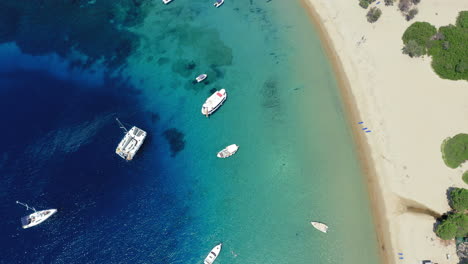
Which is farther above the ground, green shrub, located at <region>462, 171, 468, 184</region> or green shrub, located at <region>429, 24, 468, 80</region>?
green shrub, located at <region>429, 24, 468, 80</region>

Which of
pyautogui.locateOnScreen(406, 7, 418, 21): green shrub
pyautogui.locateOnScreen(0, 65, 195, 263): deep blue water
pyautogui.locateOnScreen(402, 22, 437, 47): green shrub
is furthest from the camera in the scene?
pyautogui.locateOnScreen(406, 7, 418, 21): green shrub

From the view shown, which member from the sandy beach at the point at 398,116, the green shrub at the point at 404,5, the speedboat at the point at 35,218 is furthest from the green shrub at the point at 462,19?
the speedboat at the point at 35,218

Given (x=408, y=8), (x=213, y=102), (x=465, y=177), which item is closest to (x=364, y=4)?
(x=408, y=8)

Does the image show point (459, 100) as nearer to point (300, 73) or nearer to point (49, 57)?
point (300, 73)

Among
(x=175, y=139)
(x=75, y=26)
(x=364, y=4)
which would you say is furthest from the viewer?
(x=75, y=26)

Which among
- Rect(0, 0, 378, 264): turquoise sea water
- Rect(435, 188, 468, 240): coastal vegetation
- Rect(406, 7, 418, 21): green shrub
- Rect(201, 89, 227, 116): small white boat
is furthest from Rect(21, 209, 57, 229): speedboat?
Rect(406, 7, 418, 21): green shrub

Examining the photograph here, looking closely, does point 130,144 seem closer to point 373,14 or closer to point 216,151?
point 216,151

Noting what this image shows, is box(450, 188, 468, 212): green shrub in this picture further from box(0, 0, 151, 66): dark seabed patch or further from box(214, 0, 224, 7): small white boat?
box(0, 0, 151, 66): dark seabed patch

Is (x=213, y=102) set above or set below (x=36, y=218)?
above

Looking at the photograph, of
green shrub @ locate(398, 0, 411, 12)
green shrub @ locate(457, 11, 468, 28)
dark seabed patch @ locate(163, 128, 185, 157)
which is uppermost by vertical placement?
green shrub @ locate(398, 0, 411, 12)
